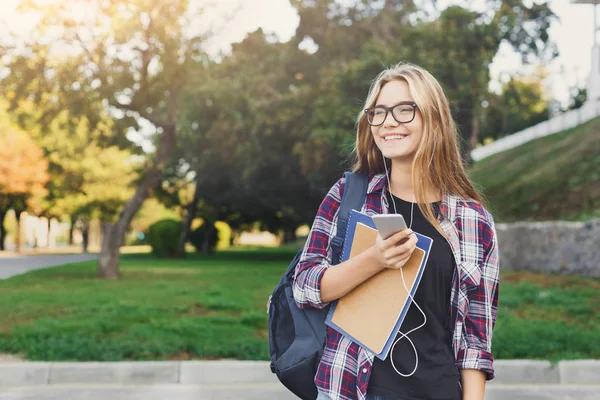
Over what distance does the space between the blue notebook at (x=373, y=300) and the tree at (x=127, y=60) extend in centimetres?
1564

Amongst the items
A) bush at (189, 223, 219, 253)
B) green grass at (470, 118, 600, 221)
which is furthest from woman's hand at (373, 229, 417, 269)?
bush at (189, 223, 219, 253)

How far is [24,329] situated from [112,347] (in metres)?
1.50

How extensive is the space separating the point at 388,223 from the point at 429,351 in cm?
47

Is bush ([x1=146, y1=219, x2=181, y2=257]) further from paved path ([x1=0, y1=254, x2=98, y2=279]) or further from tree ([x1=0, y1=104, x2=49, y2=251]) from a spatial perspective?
tree ([x1=0, y1=104, x2=49, y2=251])

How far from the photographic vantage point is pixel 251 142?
25000mm

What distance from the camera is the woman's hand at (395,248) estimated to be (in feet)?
6.70

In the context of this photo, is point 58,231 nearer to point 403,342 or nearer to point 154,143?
point 154,143

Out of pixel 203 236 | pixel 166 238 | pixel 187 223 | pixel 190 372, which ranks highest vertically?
pixel 187 223

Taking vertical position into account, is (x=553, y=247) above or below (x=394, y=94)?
below

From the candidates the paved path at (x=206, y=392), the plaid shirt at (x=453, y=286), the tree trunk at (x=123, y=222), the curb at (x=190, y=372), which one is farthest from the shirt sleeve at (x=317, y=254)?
the tree trunk at (x=123, y=222)

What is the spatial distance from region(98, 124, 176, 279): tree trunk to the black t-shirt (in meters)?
17.0

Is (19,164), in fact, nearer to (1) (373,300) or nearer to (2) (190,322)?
(2) (190,322)

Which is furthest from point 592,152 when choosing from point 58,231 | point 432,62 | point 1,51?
point 58,231

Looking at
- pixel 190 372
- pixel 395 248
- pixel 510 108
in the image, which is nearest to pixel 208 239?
pixel 510 108
